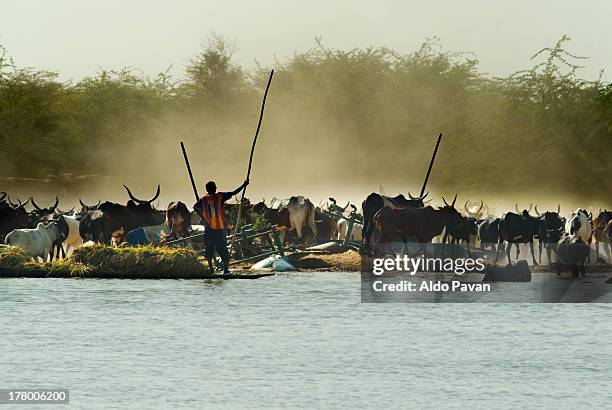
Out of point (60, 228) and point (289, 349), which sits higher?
point (60, 228)

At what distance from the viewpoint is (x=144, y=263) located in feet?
109

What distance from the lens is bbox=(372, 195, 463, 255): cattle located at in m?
35.8

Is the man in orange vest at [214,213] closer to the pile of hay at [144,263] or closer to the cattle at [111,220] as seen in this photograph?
the pile of hay at [144,263]

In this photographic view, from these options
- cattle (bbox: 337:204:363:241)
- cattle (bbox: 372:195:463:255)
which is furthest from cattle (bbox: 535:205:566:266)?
cattle (bbox: 337:204:363:241)

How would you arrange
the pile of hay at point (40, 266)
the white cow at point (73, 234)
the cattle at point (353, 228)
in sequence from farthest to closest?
the cattle at point (353, 228) → the white cow at point (73, 234) → the pile of hay at point (40, 266)

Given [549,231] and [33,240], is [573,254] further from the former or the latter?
[33,240]

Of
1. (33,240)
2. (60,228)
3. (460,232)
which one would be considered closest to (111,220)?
(60,228)

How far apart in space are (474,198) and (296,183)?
1784cm

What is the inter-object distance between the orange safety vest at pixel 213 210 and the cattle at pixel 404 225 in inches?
236

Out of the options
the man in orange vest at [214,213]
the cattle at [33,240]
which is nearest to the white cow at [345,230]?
the cattle at [33,240]

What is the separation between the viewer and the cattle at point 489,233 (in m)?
38.7

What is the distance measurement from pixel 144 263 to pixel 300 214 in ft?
39.5

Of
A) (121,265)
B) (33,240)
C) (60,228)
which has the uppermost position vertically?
(60,228)

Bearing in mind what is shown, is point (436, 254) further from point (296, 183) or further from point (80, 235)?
point (296, 183)
